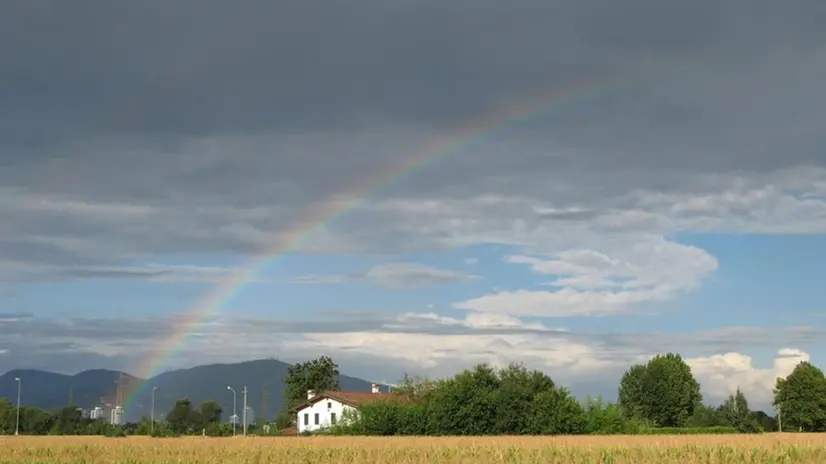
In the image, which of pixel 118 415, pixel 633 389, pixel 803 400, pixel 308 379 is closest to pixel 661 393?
pixel 633 389

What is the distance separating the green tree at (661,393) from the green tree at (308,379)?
54050 millimetres

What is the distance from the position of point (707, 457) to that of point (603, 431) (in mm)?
57764

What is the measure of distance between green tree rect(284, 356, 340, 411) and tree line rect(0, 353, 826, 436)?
166mm

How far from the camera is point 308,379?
169625 mm

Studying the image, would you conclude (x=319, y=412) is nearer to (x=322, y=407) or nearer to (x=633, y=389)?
(x=322, y=407)

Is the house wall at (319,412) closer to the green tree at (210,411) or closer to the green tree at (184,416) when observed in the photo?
the green tree at (184,416)

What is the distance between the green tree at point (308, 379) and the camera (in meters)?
169

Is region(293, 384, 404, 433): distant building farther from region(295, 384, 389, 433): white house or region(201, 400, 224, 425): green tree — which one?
region(201, 400, 224, 425): green tree

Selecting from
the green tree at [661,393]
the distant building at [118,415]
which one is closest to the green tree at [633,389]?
the green tree at [661,393]

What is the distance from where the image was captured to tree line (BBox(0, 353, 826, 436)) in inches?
3595

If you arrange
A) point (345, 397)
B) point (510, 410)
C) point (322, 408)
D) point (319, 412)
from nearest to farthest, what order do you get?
point (510, 410)
point (345, 397)
point (322, 408)
point (319, 412)

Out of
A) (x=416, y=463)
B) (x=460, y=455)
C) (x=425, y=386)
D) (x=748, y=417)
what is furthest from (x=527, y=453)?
(x=748, y=417)

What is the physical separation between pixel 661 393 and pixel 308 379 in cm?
6483

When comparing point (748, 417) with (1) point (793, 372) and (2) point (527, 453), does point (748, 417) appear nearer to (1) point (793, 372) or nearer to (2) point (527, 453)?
(1) point (793, 372)
